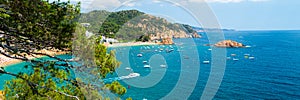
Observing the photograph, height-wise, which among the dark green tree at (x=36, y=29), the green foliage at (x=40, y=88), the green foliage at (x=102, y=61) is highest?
the dark green tree at (x=36, y=29)

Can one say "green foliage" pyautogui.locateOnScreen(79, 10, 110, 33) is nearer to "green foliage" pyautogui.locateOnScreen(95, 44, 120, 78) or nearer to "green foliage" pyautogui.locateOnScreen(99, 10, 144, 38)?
"green foliage" pyautogui.locateOnScreen(99, 10, 144, 38)

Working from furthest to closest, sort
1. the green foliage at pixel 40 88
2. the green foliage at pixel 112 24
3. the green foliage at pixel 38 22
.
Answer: the green foliage at pixel 112 24 < the green foliage at pixel 40 88 < the green foliage at pixel 38 22

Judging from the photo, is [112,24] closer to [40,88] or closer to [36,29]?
[40,88]

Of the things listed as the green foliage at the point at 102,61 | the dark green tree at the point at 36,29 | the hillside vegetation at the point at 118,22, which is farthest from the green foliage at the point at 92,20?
Answer: the dark green tree at the point at 36,29

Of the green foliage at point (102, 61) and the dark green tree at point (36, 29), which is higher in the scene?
the dark green tree at point (36, 29)

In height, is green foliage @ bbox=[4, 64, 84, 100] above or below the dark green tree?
below

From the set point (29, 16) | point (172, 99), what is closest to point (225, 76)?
point (172, 99)

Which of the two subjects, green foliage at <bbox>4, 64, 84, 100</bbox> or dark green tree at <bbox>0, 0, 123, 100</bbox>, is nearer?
dark green tree at <bbox>0, 0, 123, 100</bbox>

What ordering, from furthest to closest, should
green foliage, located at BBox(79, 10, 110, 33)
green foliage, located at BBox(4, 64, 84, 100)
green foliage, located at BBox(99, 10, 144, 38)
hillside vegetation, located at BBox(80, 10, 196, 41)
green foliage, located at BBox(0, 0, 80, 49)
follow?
green foliage, located at BBox(99, 10, 144, 38), hillside vegetation, located at BBox(80, 10, 196, 41), green foliage, located at BBox(79, 10, 110, 33), green foliage, located at BBox(4, 64, 84, 100), green foliage, located at BBox(0, 0, 80, 49)

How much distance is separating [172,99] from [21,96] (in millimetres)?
21879

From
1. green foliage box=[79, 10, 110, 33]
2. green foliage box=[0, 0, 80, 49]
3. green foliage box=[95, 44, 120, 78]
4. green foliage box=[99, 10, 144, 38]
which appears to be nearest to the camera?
green foliage box=[0, 0, 80, 49]

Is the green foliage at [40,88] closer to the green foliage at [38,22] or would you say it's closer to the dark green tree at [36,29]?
the dark green tree at [36,29]

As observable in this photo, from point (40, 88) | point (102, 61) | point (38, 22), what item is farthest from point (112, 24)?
point (38, 22)

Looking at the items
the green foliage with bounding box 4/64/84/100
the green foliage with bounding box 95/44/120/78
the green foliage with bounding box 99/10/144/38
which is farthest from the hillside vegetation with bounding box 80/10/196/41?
the green foliage with bounding box 4/64/84/100
